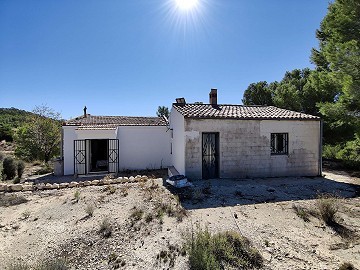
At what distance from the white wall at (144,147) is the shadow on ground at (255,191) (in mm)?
7433

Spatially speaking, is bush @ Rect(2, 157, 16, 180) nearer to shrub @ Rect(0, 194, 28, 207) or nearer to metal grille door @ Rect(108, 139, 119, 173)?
shrub @ Rect(0, 194, 28, 207)

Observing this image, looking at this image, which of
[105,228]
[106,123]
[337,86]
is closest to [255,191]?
[105,228]

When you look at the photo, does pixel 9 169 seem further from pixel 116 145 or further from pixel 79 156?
pixel 116 145

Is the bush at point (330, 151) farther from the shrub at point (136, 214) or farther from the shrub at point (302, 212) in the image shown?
the shrub at point (136, 214)

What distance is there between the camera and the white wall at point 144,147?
19.8m

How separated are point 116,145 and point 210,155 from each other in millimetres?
8681

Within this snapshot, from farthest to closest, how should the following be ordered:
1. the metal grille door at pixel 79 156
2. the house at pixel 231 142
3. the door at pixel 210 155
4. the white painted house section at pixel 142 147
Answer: the white painted house section at pixel 142 147 < the metal grille door at pixel 79 156 < the door at pixel 210 155 < the house at pixel 231 142

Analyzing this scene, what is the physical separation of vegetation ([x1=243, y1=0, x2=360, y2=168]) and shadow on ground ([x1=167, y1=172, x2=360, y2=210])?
17.0 feet

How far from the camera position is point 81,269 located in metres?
6.39

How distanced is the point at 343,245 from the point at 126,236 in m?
6.96

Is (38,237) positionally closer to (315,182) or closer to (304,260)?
(304,260)

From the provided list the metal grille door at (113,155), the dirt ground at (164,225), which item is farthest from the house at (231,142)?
the dirt ground at (164,225)

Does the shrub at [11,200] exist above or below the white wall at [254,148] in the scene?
below

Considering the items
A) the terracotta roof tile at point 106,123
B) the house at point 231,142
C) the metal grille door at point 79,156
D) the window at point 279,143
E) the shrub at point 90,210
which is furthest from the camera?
the terracotta roof tile at point 106,123
